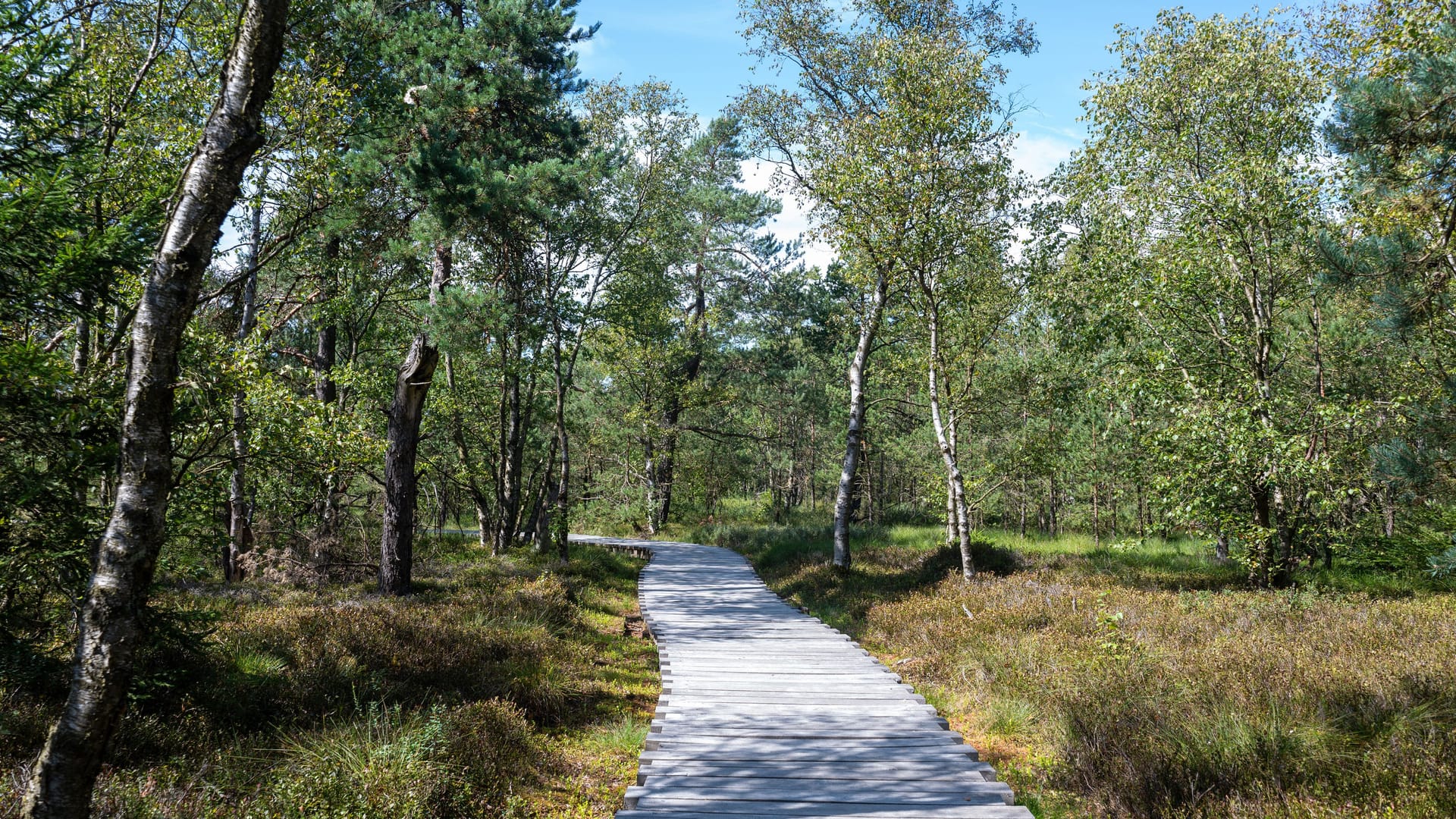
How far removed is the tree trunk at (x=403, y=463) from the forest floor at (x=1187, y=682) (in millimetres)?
7695

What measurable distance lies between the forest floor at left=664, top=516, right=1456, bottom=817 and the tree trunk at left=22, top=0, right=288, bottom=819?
5923 mm

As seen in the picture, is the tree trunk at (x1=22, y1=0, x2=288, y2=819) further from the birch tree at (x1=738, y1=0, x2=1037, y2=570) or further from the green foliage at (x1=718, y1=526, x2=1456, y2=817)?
the birch tree at (x1=738, y1=0, x2=1037, y2=570)

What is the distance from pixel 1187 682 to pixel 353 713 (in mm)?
8082

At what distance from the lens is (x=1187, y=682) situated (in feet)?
22.4

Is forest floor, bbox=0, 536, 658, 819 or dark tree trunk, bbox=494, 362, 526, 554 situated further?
dark tree trunk, bbox=494, 362, 526, 554

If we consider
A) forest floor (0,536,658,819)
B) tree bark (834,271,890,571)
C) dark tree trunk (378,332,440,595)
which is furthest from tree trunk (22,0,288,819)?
tree bark (834,271,890,571)

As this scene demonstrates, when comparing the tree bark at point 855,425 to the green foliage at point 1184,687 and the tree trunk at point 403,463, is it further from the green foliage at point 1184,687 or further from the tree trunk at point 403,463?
the tree trunk at point 403,463

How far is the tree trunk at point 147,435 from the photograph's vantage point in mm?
3016

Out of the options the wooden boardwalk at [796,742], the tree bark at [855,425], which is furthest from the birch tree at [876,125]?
the wooden boardwalk at [796,742]

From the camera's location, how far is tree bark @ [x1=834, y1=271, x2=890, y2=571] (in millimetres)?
15672

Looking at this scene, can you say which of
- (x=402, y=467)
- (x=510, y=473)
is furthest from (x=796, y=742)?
(x=510, y=473)

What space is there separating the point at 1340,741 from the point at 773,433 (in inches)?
1257

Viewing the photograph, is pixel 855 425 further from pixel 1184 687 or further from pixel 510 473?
pixel 510 473

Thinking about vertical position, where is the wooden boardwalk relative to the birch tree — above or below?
below
